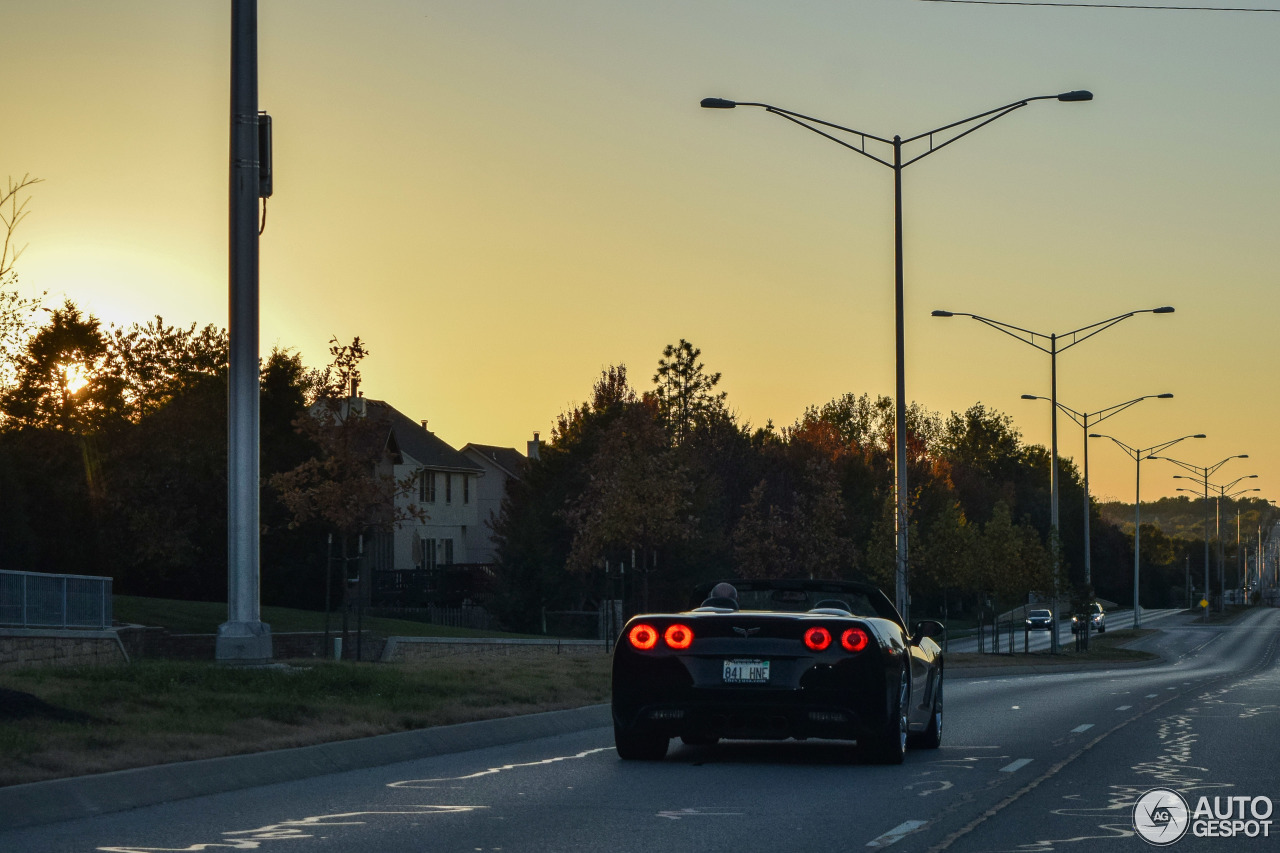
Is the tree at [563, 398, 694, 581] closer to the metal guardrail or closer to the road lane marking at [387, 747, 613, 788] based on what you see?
the metal guardrail

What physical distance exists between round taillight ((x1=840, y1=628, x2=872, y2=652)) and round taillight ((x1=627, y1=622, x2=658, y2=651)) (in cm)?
132

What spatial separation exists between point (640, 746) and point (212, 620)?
2792cm

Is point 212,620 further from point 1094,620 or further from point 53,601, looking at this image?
point 1094,620

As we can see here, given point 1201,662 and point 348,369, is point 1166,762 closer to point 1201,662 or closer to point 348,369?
point 348,369

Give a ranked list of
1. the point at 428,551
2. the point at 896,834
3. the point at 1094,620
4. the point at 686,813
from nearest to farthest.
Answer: the point at 896,834 < the point at 686,813 < the point at 428,551 < the point at 1094,620

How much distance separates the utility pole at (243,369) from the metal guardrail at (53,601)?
1271cm

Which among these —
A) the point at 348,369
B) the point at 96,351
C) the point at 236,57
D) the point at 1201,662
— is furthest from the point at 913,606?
the point at 236,57

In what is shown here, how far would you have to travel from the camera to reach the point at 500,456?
96.8m

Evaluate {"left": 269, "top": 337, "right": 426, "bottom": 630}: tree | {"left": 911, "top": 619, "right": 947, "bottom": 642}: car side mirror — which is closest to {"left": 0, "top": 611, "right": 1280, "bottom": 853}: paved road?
{"left": 911, "top": 619, "right": 947, "bottom": 642}: car side mirror

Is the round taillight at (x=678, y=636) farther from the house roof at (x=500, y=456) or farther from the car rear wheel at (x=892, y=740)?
the house roof at (x=500, y=456)

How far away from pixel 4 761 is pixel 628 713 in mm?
4213

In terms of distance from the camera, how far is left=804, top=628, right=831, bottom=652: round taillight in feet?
37.8

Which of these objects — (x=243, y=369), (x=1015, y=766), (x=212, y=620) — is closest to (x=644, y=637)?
(x=1015, y=766)

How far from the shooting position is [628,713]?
1184cm
